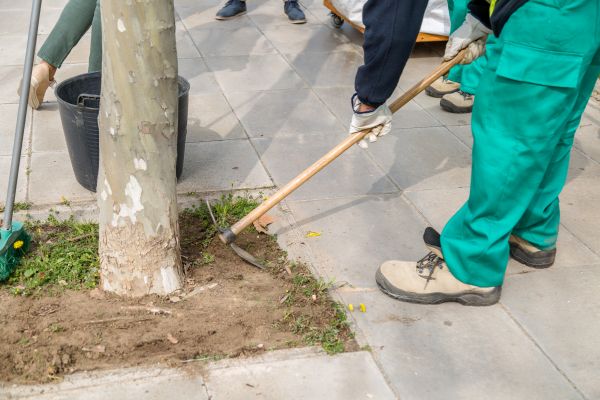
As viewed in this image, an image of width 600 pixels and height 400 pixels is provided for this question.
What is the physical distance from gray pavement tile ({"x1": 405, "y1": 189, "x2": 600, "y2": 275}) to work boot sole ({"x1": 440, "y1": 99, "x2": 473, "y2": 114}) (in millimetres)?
1246

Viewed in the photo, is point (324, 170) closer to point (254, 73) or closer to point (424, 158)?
point (424, 158)

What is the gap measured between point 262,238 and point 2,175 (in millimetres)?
1614

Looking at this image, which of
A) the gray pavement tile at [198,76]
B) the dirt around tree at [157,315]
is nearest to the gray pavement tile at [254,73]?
the gray pavement tile at [198,76]

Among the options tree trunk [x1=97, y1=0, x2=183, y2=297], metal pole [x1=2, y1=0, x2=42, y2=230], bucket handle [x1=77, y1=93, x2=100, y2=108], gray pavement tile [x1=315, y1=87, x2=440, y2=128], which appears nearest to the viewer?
tree trunk [x1=97, y1=0, x2=183, y2=297]

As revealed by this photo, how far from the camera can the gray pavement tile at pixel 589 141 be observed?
4.99 m

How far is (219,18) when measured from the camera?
24.2 ft

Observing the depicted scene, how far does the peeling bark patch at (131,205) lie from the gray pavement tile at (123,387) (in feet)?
2.12

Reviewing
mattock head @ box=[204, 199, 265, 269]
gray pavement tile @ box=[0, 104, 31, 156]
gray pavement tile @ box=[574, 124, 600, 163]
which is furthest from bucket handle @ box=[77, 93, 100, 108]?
gray pavement tile @ box=[574, 124, 600, 163]

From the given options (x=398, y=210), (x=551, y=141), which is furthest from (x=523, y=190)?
(x=398, y=210)

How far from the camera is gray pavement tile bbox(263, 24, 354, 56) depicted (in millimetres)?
6758

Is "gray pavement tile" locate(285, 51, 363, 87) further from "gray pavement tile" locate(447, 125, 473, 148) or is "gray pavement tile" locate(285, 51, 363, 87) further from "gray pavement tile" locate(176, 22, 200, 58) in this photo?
"gray pavement tile" locate(447, 125, 473, 148)

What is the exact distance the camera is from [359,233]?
394cm

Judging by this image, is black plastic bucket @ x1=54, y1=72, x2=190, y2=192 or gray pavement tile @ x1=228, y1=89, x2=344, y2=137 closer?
Result: black plastic bucket @ x1=54, y1=72, x2=190, y2=192

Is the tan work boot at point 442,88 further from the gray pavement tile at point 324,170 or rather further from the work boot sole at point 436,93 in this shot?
the gray pavement tile at point 324,170
